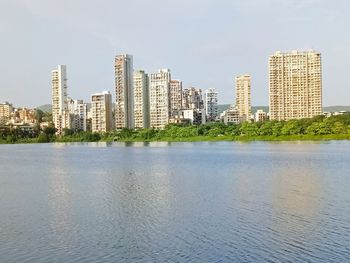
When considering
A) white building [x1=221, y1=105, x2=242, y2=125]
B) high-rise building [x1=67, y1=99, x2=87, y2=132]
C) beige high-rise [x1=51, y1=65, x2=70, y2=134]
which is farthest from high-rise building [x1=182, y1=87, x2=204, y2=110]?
beige high-rise [x1=51, y1=65, x2=70, y2=134]

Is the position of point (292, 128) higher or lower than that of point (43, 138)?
higher

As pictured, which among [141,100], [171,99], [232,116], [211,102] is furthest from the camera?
[211,102]

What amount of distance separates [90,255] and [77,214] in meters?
5.10

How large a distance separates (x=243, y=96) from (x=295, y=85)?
36.0m

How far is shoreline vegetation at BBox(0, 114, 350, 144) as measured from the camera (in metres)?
69.1

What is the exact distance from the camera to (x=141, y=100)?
388ft

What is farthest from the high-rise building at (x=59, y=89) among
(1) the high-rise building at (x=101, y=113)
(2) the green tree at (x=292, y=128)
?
(2) the green tree at (x=292, y=128)

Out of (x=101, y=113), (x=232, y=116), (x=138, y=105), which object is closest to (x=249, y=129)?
(x=138, y=105)

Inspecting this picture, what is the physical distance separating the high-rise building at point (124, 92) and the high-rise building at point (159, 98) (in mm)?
4771

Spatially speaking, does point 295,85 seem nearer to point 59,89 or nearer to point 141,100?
point 141,100

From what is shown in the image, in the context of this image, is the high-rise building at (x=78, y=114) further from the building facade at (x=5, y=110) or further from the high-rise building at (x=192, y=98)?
the building facade at (x=5, y=110)

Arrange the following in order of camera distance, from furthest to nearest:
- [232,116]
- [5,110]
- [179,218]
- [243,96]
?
[5,110]
[243,96]
[232,116]
[179,218]

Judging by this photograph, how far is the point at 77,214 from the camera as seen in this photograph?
16.2m

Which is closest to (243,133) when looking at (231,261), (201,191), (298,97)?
(298,97)
